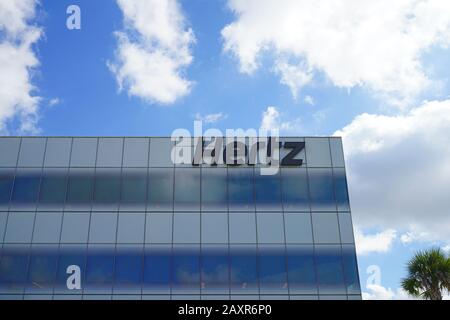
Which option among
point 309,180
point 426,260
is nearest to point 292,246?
point 309,180

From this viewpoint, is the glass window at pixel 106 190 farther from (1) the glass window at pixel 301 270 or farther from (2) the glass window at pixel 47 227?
(1) the glass window at pixel 301 270

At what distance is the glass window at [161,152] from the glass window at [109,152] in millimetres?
2290

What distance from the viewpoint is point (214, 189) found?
29.5 m

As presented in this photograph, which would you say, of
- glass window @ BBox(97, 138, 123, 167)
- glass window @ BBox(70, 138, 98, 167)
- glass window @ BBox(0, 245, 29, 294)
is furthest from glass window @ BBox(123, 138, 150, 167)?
glass window @ BBox(0, 245, 29, 294)

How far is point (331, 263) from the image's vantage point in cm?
2745

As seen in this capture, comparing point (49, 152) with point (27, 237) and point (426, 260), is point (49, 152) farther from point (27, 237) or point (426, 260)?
point (426, 260)

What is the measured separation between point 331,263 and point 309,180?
227 inches

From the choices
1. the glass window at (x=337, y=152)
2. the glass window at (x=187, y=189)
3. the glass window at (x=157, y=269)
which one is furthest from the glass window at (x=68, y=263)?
the glass window at (x=337, y=152)

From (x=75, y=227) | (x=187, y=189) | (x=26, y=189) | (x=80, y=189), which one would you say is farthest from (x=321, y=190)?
(x=26, y=189)

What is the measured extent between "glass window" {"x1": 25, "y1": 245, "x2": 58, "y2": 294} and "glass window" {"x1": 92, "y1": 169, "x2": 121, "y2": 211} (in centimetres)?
394

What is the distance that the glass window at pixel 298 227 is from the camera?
27906 millimetres

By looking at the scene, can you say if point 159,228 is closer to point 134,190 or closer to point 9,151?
point 134,190
